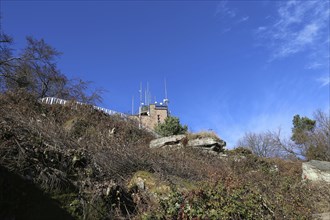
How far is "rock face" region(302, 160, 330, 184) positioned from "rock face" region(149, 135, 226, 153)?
14.6 feet

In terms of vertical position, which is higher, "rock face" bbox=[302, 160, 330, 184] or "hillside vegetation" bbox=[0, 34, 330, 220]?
"rock face" bbox=[302, 160, 330, 184]

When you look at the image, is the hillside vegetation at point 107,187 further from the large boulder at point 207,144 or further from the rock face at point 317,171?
the large boulder at point 207,144

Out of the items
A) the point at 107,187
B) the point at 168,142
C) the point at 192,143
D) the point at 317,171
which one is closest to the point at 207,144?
the point at 192,143

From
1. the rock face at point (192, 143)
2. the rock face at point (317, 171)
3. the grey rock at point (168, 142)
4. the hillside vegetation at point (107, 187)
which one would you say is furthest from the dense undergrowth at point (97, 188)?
the rock face at point (192, 143)

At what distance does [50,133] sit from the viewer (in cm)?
710

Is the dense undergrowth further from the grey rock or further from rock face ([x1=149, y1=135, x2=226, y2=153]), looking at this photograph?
rock face ([x1=149, y1=135, x2=226, y2=153])

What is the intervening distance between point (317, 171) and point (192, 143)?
18.9 ft

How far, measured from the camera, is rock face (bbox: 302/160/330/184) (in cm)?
1205

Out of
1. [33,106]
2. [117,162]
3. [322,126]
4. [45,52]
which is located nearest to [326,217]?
[117,162]

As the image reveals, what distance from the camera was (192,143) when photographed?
16266 mm

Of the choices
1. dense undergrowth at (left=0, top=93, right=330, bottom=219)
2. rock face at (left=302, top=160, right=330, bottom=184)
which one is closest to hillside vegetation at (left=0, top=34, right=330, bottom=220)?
dense undergrowth at (left=0, top=93, right=330, bottom=219)

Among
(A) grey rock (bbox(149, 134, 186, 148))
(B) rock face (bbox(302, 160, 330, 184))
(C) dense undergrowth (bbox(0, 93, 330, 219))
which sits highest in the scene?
(A) grey rock (bbox(149, 134, 186, 148))

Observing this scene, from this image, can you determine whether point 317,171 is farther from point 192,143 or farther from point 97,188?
point 97,188

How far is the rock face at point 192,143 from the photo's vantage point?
1567 centimetres
